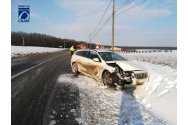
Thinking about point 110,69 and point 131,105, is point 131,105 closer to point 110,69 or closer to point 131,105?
point 131,105

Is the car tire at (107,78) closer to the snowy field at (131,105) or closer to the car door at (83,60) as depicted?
the snowy field at (131,105)

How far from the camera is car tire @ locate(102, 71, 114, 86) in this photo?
4.79 m

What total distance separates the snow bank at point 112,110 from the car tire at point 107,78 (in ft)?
1.86

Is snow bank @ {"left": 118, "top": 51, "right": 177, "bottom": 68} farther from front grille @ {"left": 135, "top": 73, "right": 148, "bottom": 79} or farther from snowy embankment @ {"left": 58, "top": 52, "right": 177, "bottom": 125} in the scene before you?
snowy embankment @ {"left": 58, "top": 52, "right": 177, "bottom": 125}

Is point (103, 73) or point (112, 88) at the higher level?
point (103, 73)

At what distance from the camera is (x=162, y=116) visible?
9.80 feet

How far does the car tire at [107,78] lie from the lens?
4795 mm

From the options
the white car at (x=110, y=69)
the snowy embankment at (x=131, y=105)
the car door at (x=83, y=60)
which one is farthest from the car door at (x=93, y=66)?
the snowy embankment at (x=131, y=105)

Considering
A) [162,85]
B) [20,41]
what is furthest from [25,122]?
[20,41]

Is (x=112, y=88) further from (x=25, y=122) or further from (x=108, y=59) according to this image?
(x=25, y=122)

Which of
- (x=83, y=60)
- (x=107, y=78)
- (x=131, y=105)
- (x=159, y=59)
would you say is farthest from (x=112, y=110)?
(x=159, y=59)

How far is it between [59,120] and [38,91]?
6.75ft

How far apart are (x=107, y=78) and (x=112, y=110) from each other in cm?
194

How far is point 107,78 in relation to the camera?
4969 millimetres
